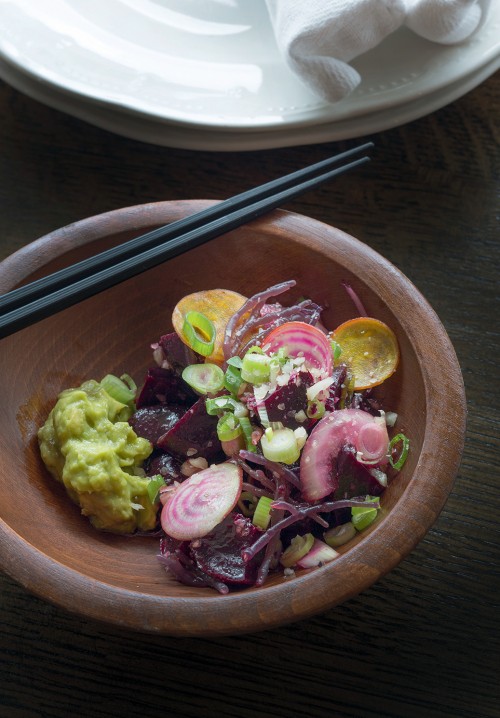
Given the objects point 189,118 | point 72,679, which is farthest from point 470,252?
point 72,679

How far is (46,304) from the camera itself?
1480 millimetres

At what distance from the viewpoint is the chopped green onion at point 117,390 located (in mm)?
1645

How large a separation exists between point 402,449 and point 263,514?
29 centimetres

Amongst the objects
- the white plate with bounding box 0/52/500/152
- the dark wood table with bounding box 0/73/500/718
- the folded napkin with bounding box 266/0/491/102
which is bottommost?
the dark wood table with bounding box 0/73/500/718

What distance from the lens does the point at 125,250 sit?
1581 millimetres

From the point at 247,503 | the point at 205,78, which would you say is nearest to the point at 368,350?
the point at 247,503

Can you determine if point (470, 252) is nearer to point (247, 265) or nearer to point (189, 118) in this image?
point (247, 265)

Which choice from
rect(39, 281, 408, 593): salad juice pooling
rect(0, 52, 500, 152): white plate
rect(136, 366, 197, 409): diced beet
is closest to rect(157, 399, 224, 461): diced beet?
rect(39, 281, 408, 593): salad juice pooling

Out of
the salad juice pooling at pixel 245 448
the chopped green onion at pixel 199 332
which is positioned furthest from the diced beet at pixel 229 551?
the chopped green onion at pixel 199 332

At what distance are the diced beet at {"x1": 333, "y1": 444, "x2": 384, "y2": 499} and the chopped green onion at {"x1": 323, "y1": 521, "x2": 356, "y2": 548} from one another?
6 centimetres

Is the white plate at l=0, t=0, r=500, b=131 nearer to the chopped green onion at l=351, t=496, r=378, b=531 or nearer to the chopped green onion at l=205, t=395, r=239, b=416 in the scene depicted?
the chopped green onion at l=205, t=395, r=239, b=416

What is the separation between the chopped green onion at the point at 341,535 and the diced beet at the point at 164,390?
0.42m

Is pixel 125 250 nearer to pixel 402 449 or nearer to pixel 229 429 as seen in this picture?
pixel 229 429

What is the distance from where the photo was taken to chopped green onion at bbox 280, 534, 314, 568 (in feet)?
4.59
